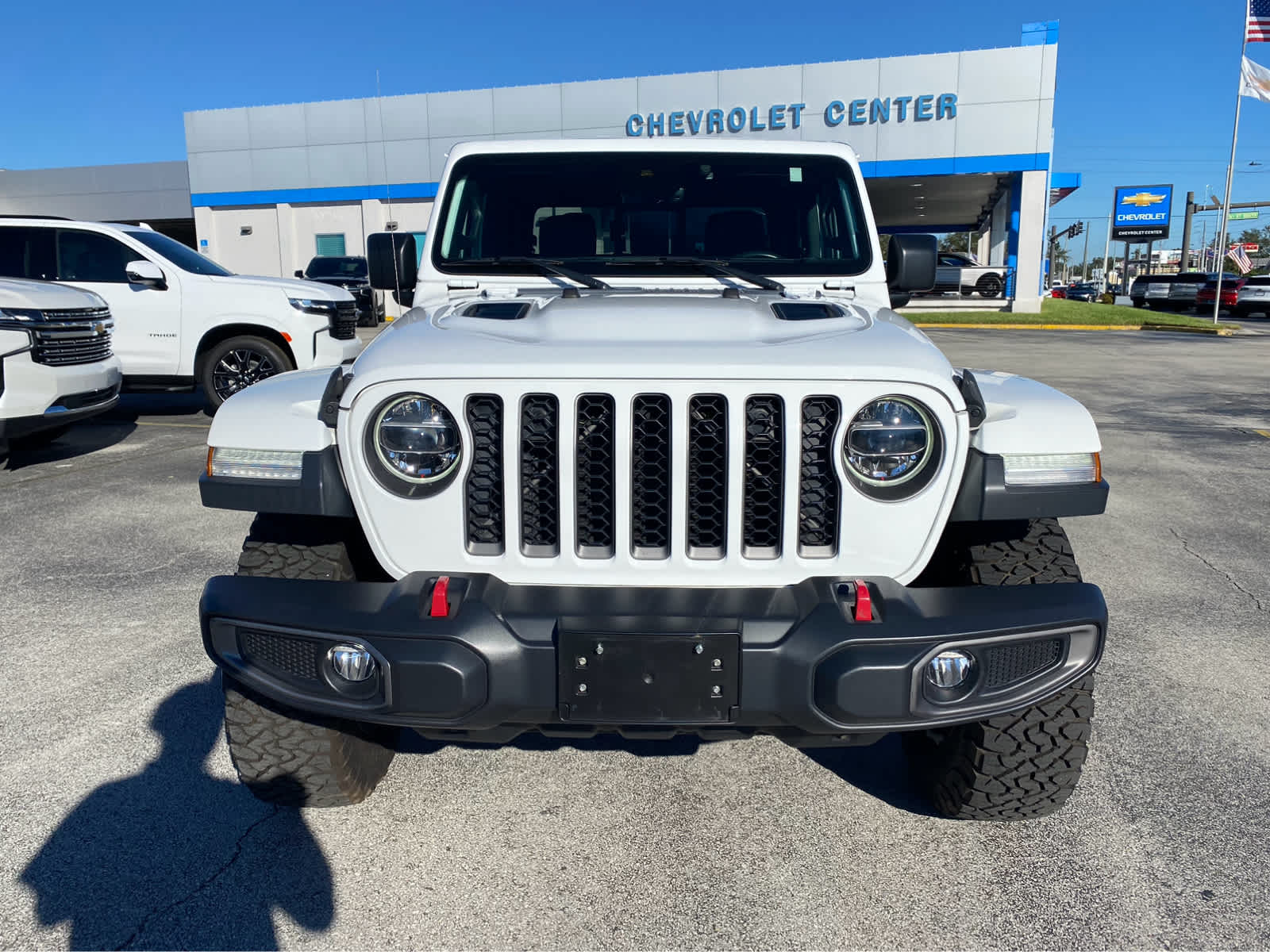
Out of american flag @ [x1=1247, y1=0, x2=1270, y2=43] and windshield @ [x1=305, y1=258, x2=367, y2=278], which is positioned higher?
american flag @ [x1=1247, y1=0, x2=1270, y2=43]

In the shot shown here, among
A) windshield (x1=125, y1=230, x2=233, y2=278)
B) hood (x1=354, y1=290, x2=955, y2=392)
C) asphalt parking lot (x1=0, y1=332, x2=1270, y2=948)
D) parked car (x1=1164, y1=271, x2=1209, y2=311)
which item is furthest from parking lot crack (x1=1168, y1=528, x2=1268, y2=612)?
parked car (x1=1164, y1=271, x2=1209, y2=311)

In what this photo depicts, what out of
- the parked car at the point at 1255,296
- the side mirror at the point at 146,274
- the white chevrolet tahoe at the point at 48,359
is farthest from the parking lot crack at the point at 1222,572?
the parked car at the point at 1255,296

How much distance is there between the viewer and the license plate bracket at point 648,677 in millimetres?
2014

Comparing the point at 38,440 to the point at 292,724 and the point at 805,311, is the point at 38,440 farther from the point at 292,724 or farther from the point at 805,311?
the point at 805,311

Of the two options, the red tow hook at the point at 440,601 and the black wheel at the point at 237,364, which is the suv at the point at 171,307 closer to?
the black wheel at the point at 237,364

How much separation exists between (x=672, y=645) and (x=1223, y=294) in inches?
1431

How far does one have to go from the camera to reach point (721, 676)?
2.02 metres

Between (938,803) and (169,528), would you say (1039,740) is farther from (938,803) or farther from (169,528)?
(169,528)

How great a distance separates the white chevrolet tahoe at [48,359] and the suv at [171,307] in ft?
5.05

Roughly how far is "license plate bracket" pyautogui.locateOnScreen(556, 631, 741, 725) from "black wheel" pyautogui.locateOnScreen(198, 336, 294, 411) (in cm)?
754

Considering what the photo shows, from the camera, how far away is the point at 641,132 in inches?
1025

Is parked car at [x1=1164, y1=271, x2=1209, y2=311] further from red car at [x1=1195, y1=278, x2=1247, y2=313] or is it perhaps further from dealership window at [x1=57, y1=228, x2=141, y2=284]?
dealership window at [x1=57, y1=228, x2=141, y2=284]

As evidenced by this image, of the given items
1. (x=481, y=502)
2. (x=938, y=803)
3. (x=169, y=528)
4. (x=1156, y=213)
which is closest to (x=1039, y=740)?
(x=938, y=803)

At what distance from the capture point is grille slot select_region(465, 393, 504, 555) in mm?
2203
